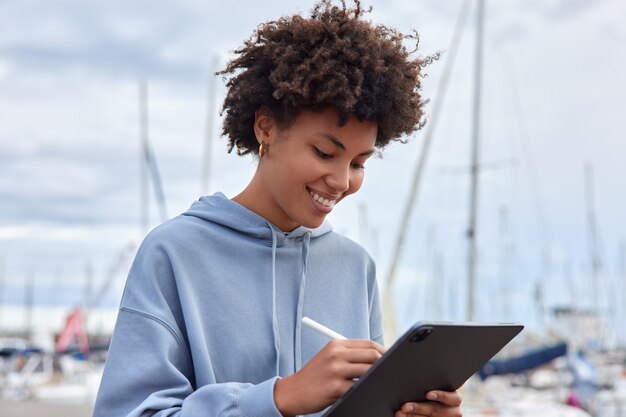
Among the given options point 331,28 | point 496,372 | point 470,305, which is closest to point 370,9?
point 331,28

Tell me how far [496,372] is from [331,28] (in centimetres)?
1923

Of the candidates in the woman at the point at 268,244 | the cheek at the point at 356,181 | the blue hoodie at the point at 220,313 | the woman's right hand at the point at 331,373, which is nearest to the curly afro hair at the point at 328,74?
the woman at the point at 268,244

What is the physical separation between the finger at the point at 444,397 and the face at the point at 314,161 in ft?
1.78

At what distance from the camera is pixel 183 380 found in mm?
2207

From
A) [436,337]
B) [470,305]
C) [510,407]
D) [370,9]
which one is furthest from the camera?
[510,407]

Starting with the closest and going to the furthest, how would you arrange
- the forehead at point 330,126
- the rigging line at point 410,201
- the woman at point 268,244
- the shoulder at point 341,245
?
the woman at point 268,244 → the forehead at point 330,126 → the shoulder at point 341,245 → the rigging line at point 410,201

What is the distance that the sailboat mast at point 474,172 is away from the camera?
15.8 meters

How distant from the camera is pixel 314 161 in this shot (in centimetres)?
231

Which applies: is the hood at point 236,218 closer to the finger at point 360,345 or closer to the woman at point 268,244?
the woman at point 268,244

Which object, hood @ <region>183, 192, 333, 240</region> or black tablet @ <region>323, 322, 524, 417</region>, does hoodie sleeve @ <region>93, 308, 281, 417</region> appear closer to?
black tablet @ <region>323, 322, 524, 417</region>

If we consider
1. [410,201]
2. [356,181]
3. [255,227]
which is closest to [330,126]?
[356,181]

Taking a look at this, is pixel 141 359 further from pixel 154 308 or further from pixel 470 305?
pixel 470 305

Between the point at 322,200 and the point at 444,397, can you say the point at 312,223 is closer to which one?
the point at 322,200

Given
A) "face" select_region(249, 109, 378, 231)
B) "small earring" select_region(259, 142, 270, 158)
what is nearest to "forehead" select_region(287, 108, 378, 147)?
"face" select_region(249, 109, 378, 231)
